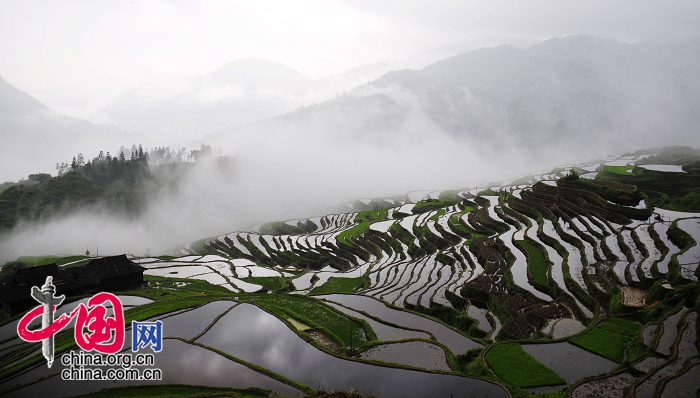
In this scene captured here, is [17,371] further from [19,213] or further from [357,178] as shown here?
[357,178]

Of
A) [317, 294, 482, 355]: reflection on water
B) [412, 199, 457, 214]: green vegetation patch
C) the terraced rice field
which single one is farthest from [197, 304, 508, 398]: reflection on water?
[412, 199, 457, 214]: green vegetation patch

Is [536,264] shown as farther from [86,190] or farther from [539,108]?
[539,108]

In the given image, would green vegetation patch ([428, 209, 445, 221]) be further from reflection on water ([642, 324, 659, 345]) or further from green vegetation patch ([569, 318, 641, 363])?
reflection on water ([642, 324, 659, 345])

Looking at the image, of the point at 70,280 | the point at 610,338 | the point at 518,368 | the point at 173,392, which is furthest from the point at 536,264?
the point at 70,280

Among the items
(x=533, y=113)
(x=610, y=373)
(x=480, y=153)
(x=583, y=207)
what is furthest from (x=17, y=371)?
(x=533, y=113)

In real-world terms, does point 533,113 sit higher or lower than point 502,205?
higher

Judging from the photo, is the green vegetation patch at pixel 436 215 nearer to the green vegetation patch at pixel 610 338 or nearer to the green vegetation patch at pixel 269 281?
the green vegetation patch at pixel 269 281
